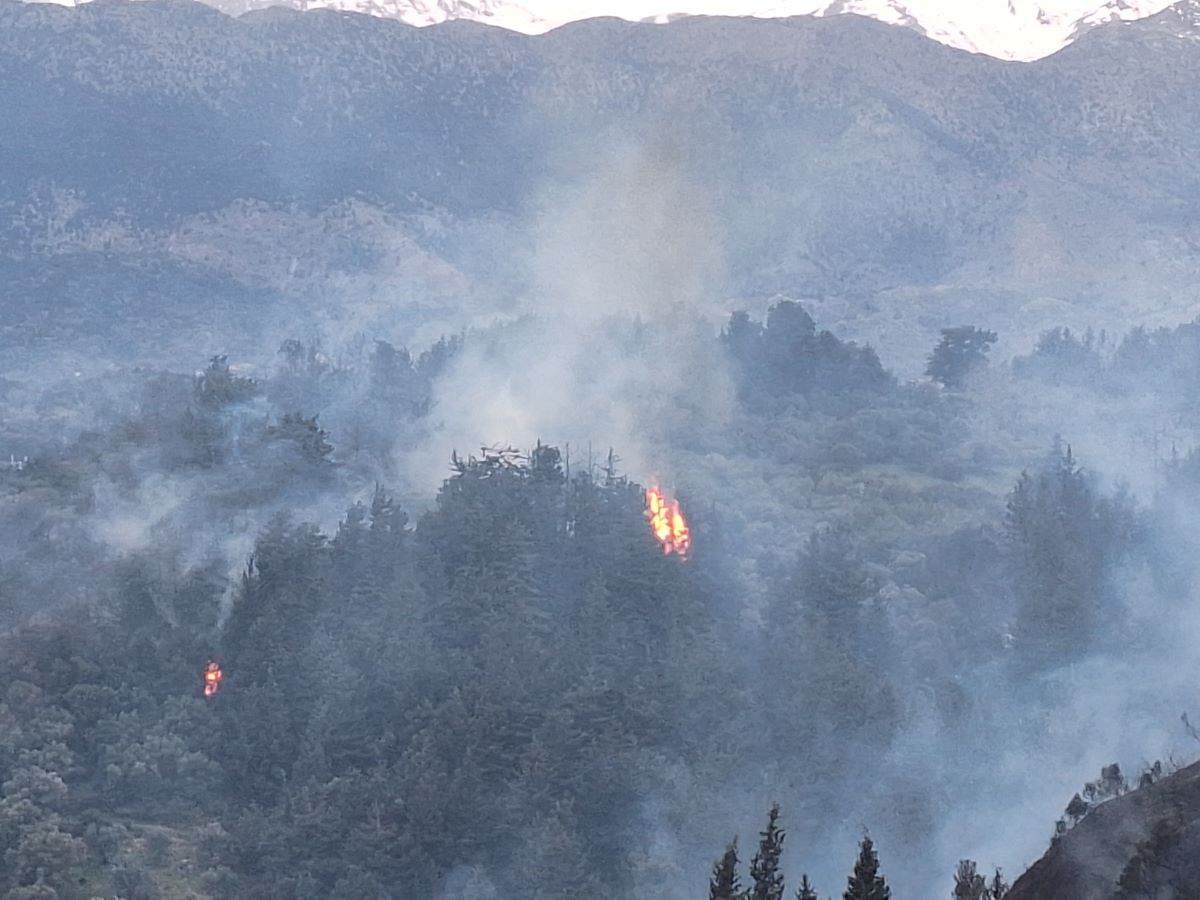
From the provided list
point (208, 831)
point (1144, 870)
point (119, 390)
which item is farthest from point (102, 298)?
point (1144, 870)

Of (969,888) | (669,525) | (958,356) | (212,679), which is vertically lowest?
(969,888)

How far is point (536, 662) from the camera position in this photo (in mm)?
63312

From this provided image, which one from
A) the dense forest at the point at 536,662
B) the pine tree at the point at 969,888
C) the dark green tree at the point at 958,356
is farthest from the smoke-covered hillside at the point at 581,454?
the pine tree at the point at 969,888

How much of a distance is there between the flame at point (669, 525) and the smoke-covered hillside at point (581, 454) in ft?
1.48

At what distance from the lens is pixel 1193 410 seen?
104 m

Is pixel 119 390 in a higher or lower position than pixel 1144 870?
higher

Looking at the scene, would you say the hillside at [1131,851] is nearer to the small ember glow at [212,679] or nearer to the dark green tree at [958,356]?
the small ember glow at [212,679]

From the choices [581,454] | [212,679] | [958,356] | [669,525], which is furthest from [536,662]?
[958,356]

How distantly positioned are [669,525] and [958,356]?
43.4 meters

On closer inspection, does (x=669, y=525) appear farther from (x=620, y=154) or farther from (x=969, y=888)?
(x=620, y=154)

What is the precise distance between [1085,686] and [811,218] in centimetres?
9327

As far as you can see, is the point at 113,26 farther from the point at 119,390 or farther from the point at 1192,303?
the point at 1192,303

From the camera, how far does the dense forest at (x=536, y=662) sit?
54312 millimetres

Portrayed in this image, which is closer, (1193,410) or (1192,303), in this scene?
(1193,410)
